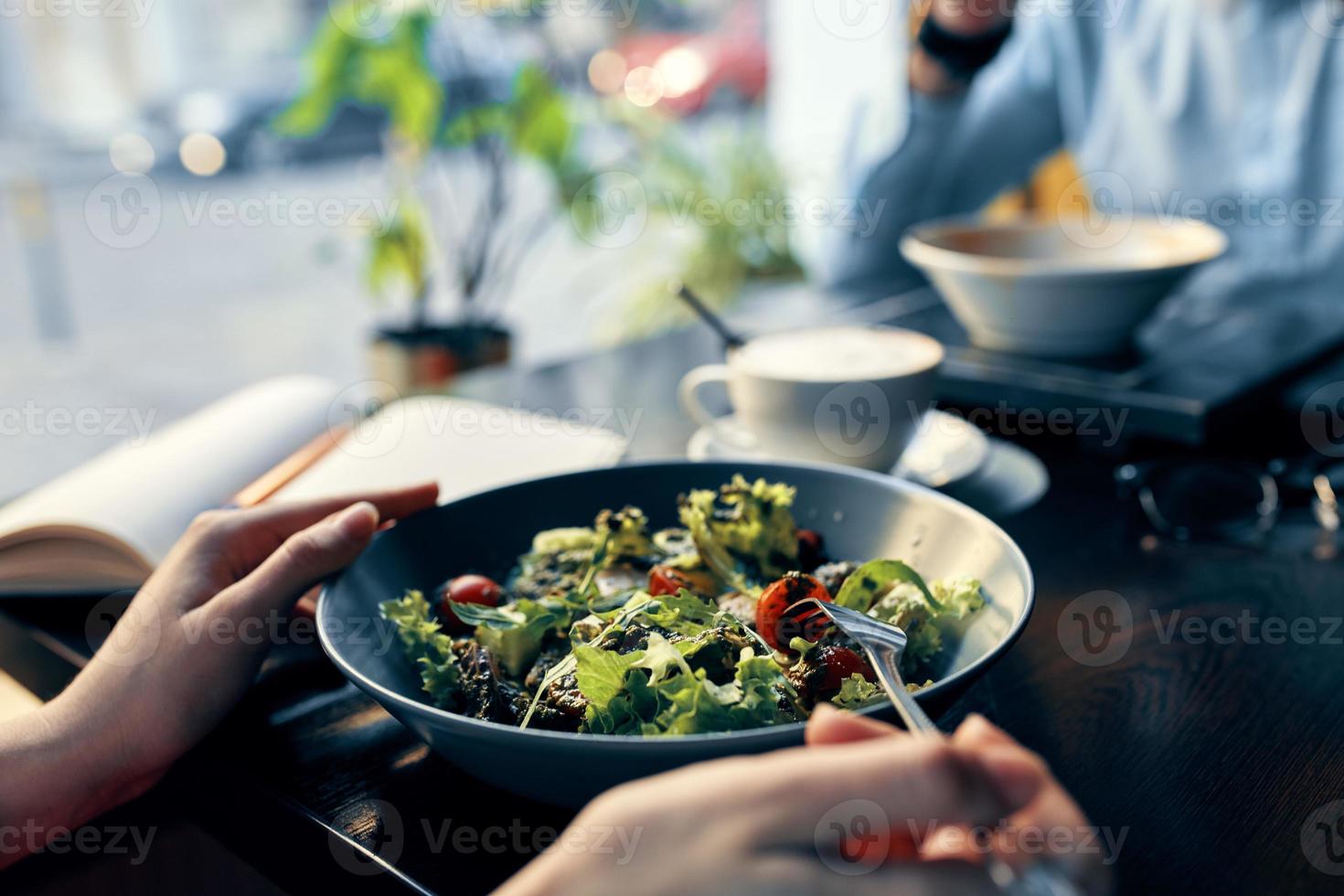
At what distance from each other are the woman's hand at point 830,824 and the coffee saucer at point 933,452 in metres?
0.58

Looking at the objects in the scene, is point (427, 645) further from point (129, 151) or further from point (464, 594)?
point (129, 151)

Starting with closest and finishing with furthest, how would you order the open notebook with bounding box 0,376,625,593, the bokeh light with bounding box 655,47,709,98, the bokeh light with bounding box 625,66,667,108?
the open notebook with bounding box 0,376,625,593
the bokeh light with bounding box 625,66,667,108
the bokeh light with bounding box 655,47,709,98

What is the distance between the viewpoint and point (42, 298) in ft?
14.1

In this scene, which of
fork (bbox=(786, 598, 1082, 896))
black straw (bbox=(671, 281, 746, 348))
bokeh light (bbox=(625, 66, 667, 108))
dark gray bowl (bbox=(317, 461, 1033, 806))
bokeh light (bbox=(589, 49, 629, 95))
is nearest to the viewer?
fork (bbox=(786, 598, 1082, 896))

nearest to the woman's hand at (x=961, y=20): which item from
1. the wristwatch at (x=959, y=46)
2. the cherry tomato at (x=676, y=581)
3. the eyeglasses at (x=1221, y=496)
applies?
the wristwatch at (x=959, y=46)

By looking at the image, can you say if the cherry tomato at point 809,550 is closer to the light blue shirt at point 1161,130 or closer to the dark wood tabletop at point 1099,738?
the dark wood tabletop at point 1099,738

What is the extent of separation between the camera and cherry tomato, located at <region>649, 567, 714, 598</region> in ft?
2.24

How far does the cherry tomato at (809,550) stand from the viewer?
2.44 feet

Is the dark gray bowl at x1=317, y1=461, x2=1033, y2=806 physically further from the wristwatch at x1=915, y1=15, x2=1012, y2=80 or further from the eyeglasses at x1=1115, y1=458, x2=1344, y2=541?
the wristwatch at x1=915, y1=15, x2=1012, y2=80

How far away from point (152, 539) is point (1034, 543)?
2.22 feet

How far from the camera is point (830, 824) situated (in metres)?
0.37

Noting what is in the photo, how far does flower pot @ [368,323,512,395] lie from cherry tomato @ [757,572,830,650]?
1.84m

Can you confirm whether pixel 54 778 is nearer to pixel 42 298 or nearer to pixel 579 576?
pixel 579 576

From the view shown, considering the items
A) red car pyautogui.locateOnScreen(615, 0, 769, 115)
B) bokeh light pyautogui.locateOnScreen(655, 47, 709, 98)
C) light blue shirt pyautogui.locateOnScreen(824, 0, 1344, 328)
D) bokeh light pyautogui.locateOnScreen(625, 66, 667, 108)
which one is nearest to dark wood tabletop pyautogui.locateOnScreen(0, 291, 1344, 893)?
light blue shirt pyautogui.locateOnScreen(824, 0, 1344, 328)
